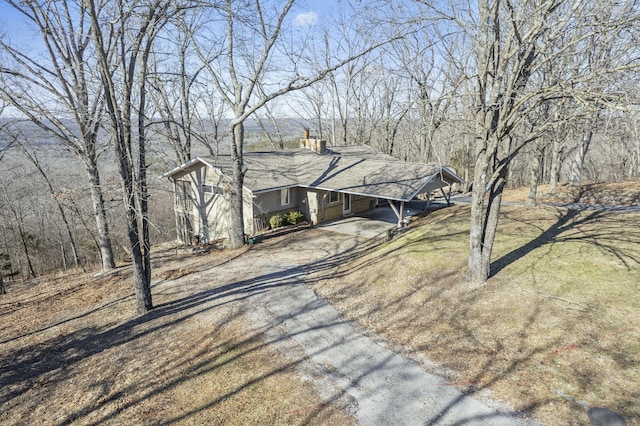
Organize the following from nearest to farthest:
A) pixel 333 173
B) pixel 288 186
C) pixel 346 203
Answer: pixel 288 186 < pixel 333 173 < pixel 346 203

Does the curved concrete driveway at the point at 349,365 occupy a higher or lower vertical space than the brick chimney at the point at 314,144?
lower

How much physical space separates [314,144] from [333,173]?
5299 mm

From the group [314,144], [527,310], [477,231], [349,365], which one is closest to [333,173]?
[314,144]

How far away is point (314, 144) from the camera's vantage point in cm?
2355

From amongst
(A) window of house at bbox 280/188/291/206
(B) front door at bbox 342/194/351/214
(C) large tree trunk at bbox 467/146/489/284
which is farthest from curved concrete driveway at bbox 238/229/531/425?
(B) front door at bbox 342/194/351/214

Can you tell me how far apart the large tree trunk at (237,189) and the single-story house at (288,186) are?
3.01 ft

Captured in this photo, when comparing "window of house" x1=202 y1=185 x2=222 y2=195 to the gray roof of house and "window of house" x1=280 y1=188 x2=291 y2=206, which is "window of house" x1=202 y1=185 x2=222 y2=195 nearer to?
the gray roof of house

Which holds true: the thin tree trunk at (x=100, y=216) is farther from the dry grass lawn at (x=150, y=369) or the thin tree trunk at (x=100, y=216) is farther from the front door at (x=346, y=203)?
the front door at (x=346, y=203)

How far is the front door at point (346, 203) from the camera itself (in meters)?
Result: 20.0

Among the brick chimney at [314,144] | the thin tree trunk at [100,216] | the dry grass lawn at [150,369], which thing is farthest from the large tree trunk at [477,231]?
the brick chimney at [314,144]

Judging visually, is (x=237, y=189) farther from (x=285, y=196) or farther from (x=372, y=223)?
(x=372, y=223)

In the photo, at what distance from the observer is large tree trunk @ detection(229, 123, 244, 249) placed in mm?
15125

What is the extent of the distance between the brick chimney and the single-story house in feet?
4.96

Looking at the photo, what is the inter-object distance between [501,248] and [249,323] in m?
8.32
